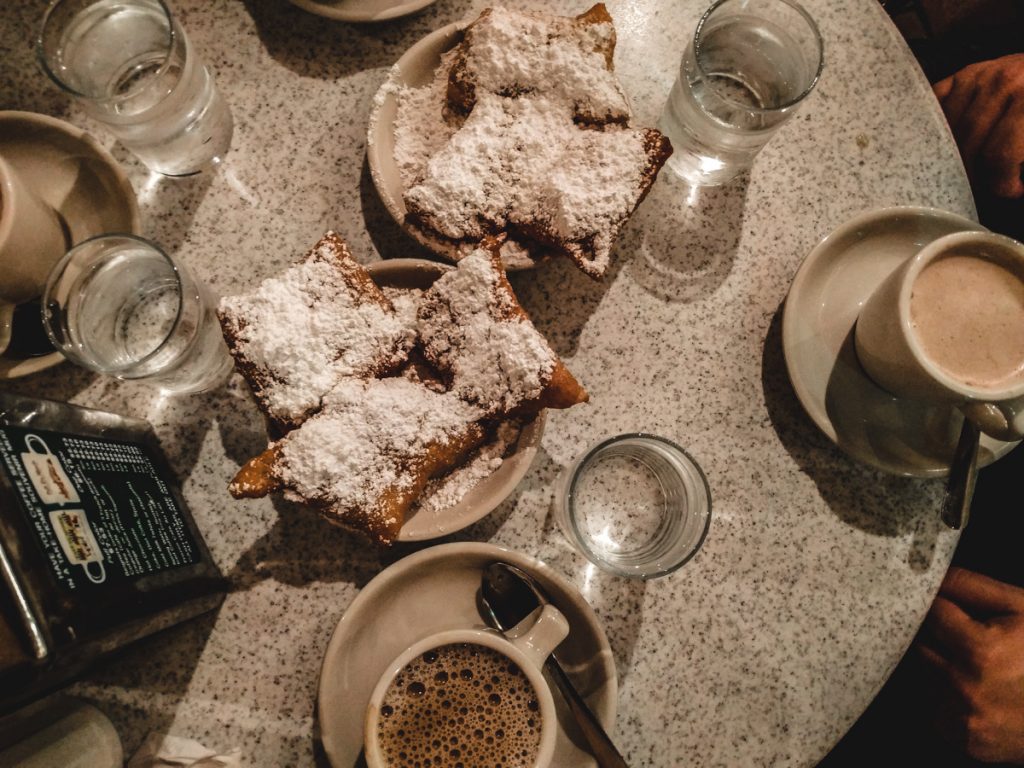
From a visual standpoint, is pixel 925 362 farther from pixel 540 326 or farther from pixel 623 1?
pixel 623 1

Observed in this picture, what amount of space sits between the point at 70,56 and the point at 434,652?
1005 millimetres

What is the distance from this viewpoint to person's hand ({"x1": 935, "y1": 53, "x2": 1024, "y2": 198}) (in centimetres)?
132

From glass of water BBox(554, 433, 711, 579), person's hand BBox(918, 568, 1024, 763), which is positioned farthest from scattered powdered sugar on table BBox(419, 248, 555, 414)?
person's hand BBox(918, 568, 1024, 763)

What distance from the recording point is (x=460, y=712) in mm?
872

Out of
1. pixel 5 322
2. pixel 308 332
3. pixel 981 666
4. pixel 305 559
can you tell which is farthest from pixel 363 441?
pixel 981 666

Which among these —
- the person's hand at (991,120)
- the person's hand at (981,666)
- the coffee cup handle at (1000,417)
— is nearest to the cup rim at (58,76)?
the coffee cup handle at (1000,417)

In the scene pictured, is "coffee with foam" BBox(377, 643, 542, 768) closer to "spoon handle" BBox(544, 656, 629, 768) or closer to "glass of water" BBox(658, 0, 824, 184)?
"spoon handle" BBox(544, 656, 629, 768)

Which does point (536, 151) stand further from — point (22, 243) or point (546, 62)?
point (22, 243)

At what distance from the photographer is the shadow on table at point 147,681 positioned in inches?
39.5

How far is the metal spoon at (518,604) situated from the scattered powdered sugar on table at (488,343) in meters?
0.25

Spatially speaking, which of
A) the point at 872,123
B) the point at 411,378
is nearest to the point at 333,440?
the point at 411,378

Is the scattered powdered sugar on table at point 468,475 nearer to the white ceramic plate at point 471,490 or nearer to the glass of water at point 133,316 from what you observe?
the white ceramic plate at point 471,490

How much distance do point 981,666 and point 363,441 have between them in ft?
3.92

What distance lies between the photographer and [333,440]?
2.89ft
